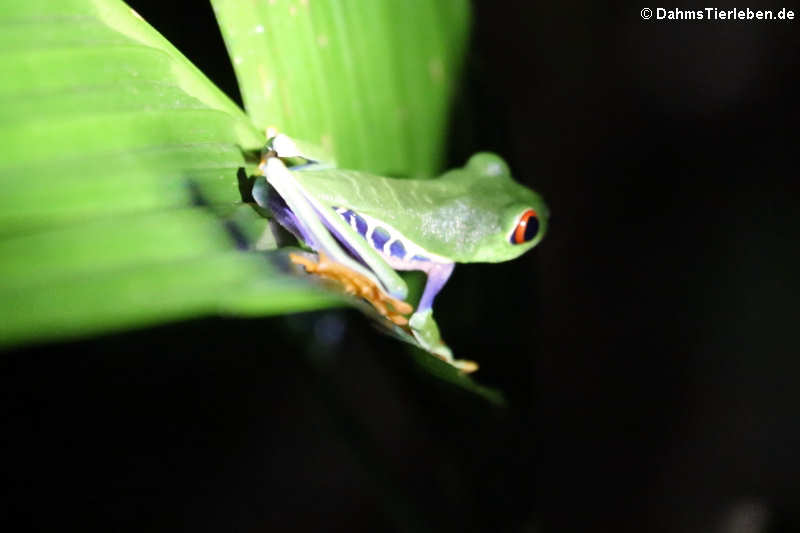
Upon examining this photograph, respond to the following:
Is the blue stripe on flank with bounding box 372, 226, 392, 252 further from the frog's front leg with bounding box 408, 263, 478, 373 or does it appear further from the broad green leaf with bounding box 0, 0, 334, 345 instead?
the broad green leaf with bounding box 0, 0, 334, 345

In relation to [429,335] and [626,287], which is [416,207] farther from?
[626,287]

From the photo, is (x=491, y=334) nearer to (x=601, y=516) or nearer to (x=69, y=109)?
(x=601, y=516)

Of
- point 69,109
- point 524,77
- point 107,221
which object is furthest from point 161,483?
point 524,77

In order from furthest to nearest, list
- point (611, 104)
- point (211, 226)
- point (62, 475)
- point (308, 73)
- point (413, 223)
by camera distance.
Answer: point (611, 104) → point (413, 223) → point (308, 73) → point (211, 226) → point (62, 475)

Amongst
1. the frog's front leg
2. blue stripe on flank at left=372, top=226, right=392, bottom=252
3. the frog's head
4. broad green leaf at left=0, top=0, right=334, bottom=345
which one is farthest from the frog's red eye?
broad green leaf at left=0, top=0, right=334, bottom=345

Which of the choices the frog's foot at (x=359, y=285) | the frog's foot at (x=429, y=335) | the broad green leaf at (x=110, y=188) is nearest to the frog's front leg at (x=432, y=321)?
the frog's foot at (x=429, y=335)

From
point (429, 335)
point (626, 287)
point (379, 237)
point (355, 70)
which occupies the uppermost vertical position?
point (355, 70)

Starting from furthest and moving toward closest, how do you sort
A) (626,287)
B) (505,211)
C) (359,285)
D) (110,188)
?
1. (626,287)
2. (505,211)
3. (359,285)
4. (110,188)

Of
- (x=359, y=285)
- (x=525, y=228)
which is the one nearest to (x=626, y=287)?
(x=525, y=228)
